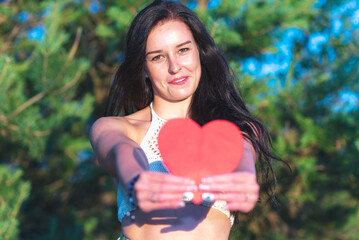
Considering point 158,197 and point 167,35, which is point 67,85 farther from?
point 158,197

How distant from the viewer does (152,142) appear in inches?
68.4

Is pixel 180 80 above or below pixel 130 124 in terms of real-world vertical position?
above

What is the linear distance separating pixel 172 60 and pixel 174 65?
1.0 inches

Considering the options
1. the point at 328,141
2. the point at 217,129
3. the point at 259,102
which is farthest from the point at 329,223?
the point at 217,129

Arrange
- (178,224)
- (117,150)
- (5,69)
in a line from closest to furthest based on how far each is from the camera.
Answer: (117,150) → (178,224) → (5,69)

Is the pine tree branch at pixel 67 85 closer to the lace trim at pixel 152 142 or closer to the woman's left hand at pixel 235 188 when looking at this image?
the lace trim at pixel 152 142

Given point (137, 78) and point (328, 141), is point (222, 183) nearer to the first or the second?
point (137, 78)

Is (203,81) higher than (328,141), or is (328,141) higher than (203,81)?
(203,81)

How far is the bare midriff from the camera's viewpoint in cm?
157

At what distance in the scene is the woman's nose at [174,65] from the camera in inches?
65.9

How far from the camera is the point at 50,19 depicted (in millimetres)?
3504

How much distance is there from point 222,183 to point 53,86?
9.21 ft

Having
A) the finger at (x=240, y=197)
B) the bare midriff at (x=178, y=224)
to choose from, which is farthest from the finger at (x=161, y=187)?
the bare midriff at (x=178, y=224)

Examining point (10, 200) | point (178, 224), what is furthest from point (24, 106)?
point (178, 224)
